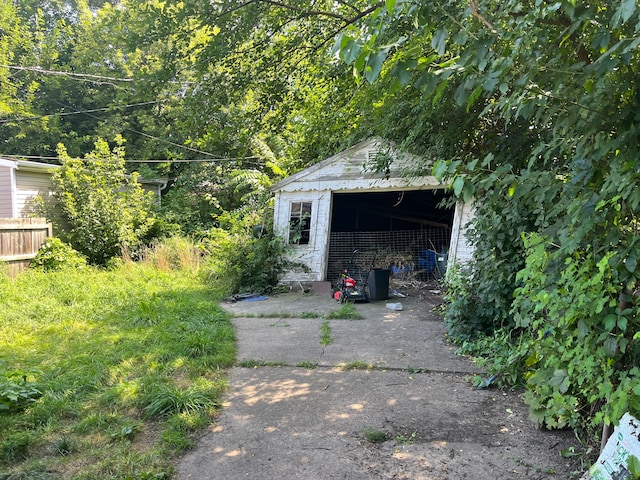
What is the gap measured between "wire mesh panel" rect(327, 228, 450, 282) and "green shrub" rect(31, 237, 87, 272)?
6.09 m

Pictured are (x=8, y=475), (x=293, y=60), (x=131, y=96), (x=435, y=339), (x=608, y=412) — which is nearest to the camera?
(x=608, y=412)

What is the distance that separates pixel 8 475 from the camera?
90.0 inches

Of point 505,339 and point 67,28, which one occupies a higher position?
point 67,28

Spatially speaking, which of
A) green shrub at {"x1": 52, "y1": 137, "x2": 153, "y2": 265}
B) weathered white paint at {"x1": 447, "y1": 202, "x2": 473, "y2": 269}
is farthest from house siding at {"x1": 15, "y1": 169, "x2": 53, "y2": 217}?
weathered white paint at {"x1": 447, "y1": 202, "x2": 473, "y2": 269}

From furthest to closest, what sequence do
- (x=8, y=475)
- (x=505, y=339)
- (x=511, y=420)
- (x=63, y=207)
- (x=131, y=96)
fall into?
(x=63, y=207) < (x=131, y=96) < (x=505, y=339) < (x=511, y=420) < (x=8, y=475)

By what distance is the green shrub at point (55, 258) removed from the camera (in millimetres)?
8672

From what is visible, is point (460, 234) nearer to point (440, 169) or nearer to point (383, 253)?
point (383, 253)

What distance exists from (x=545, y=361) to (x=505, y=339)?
4.42ft

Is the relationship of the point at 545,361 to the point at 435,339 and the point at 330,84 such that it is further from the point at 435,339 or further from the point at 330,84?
the point at 330,84

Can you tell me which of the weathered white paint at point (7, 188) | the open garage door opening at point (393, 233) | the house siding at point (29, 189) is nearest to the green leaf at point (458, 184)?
the open garage door opening at point (393, 233)

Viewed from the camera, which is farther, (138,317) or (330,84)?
(330,84)

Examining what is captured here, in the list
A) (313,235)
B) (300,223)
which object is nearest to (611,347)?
(313,235)

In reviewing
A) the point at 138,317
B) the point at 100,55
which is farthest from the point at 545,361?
the point at 100,55

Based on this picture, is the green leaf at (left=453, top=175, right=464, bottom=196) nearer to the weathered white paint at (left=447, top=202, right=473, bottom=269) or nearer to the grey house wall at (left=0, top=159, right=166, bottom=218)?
the weathered white paint at (left=447, top=202, right=473, bottom=269)
